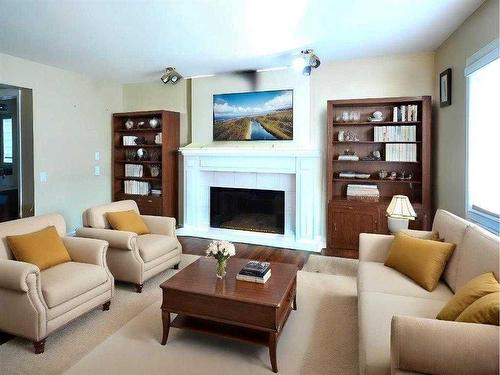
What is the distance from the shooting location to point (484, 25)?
3.16 meters

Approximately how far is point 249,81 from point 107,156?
9.82 ft


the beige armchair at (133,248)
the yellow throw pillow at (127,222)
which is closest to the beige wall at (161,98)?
the yellow throw pillow at (127,222)

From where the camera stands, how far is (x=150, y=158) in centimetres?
629

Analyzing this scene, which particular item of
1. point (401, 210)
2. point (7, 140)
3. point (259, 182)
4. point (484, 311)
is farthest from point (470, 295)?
point (7, 140)

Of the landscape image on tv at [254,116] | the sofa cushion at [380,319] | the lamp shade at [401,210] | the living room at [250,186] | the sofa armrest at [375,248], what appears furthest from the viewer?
the landscape image on tv at [254,116]

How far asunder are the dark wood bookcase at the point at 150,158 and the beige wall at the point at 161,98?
159 millimetres

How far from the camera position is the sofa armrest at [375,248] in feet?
10.3

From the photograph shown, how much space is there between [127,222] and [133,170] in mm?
2741

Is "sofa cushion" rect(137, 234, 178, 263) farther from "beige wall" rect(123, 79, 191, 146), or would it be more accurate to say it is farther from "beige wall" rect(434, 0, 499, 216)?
"beige wall" rect(434, 0, 499, 216)

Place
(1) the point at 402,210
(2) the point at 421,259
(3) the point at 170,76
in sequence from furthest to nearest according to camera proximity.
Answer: (3) the point at 170,76
(1) the point at 402,210
(2) the point at 421,259

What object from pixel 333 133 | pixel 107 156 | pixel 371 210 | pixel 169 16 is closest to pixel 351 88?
pixel 333 133

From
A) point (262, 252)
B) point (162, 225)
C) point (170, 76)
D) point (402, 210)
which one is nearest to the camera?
point (402, 210)

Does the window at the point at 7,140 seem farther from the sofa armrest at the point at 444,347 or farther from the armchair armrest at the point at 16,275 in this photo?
the sofa armrest at the point at 444,347

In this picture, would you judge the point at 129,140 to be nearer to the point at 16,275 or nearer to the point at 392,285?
the point at 16,275
